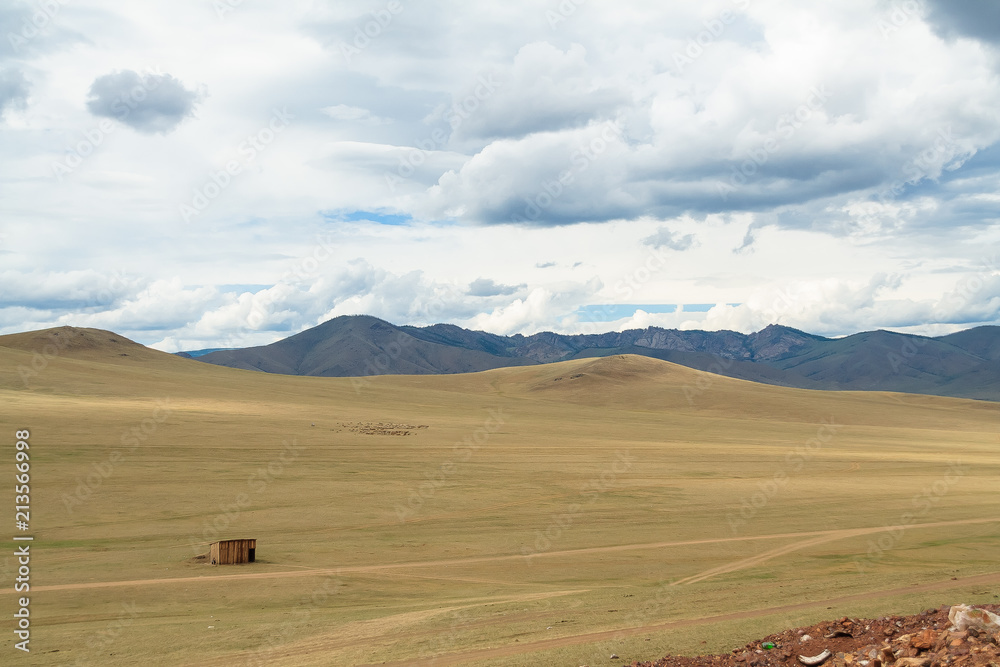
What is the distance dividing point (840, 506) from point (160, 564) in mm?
30845

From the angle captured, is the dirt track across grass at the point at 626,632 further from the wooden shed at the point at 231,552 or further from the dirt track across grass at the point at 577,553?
the wooden shed at the point at 231,552

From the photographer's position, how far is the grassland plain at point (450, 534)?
14.8 m

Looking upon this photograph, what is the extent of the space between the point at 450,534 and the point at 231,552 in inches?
335

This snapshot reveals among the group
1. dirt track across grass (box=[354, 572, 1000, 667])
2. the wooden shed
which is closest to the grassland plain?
dirt track across grass (box=[354, 572, 1000, 667])

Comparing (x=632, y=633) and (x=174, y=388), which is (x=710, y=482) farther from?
(x=174, y=388)

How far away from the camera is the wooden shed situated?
73.0ft

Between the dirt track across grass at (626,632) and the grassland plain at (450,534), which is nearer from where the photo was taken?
the dirt track across grass at (626,632)

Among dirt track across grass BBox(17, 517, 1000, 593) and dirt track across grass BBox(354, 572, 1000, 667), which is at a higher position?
dirt track across grass BBox(354, 572, 1000, 667)

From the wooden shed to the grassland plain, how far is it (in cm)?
48

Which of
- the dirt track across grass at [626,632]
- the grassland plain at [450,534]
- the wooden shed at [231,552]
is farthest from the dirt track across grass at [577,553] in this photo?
the dirt track across grass at [626,632]

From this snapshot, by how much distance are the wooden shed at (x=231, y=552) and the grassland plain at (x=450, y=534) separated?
18.8 inches

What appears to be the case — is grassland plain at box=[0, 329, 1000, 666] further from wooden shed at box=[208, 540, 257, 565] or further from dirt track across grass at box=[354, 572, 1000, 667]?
wooden shed at box=[208, 540, 257, 565]

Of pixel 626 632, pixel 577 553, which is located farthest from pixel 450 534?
pixel 626 632

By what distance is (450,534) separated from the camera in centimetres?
2772
